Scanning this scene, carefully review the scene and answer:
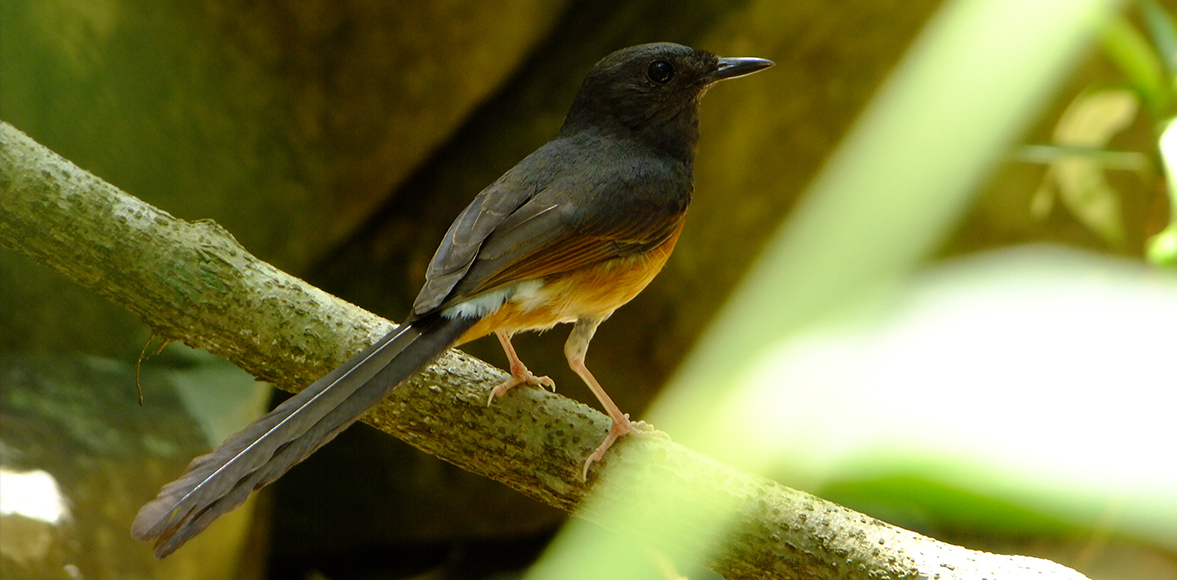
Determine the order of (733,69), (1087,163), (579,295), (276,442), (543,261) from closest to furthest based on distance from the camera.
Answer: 1. (276,442)
2. (543,261)
3. (579,295)
4. (733,69)
5. (1087,163)

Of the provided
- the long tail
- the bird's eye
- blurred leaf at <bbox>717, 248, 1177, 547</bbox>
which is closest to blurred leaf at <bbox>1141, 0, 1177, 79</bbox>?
blurred leaf at <bbox>717, 248, 1177, 547</bbox>

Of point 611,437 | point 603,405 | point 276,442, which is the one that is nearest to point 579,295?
point 603,405

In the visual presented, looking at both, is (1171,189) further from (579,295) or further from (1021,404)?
(579,295)

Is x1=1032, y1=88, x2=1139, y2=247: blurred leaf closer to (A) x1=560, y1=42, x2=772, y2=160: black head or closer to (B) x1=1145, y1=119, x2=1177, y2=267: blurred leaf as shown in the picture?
(B) x1=1145, y1=119, x2=1177, y2=267: blurred leaf

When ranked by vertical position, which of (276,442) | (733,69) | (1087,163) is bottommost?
(276,442)

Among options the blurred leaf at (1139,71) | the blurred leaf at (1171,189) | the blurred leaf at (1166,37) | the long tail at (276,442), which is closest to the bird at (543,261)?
the long tail at (276,442)

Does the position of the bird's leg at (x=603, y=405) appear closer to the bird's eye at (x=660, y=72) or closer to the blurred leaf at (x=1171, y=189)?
the bird's eye at (x=660, y=72)
